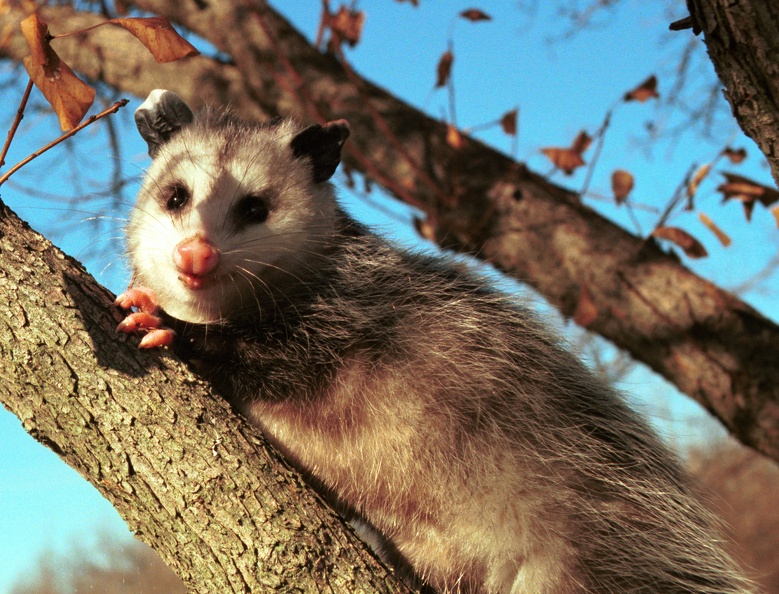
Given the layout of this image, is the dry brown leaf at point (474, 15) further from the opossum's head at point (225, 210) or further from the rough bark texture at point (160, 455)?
the rough bark texture at point (160, 455)

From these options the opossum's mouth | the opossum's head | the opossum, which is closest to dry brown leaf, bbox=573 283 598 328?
the opossum

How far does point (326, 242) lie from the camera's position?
1.86 m

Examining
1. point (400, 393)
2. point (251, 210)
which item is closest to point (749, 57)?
point (400, 393)

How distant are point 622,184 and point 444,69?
2.99ft

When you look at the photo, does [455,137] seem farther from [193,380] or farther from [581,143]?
[193,380]

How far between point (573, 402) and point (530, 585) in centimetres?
46

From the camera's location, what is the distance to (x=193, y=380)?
4.51ft

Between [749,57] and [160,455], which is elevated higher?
[749,57]

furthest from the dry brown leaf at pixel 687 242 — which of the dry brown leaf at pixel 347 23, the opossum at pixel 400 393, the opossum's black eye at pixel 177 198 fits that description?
the opossum's black eye at pixel 177 198

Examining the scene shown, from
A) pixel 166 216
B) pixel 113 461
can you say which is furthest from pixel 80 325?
pixel 166 216

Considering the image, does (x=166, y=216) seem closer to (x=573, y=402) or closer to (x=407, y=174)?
(x=573, y=402)

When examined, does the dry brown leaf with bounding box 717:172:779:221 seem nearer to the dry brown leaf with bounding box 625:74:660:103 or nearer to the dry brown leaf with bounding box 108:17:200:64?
the dry brown leaf with bounding box 625:74:660:103

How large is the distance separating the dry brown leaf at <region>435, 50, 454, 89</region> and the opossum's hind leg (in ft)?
6.82

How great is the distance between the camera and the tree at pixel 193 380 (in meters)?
1.30
